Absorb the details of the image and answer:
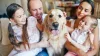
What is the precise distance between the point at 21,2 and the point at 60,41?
0.18 metres

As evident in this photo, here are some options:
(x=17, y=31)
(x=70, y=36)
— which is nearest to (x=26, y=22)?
(x=17, y=31)

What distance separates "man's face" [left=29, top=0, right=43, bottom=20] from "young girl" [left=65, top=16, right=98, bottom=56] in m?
0.12

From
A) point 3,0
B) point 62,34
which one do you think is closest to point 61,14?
point 62,34

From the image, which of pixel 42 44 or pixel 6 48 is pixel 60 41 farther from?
pixel 6 48

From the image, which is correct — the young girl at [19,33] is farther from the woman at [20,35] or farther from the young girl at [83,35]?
the young girl at [83,35]

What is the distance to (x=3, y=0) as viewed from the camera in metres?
0.49

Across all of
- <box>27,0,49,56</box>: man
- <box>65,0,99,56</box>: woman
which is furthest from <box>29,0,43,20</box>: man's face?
<box>65,0,99,56</box>: woman

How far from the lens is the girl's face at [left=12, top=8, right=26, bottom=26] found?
1.41 ft

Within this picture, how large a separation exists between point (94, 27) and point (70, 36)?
0.27 ft

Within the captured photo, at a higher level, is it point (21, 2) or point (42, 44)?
point (21, 2)

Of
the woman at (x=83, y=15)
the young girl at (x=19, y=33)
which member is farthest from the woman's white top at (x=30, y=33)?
the woman at (x=83, y=15)

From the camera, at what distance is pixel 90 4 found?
467 mm

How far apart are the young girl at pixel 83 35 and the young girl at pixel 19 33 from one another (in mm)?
114

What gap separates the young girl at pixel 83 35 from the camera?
1.43 ft
